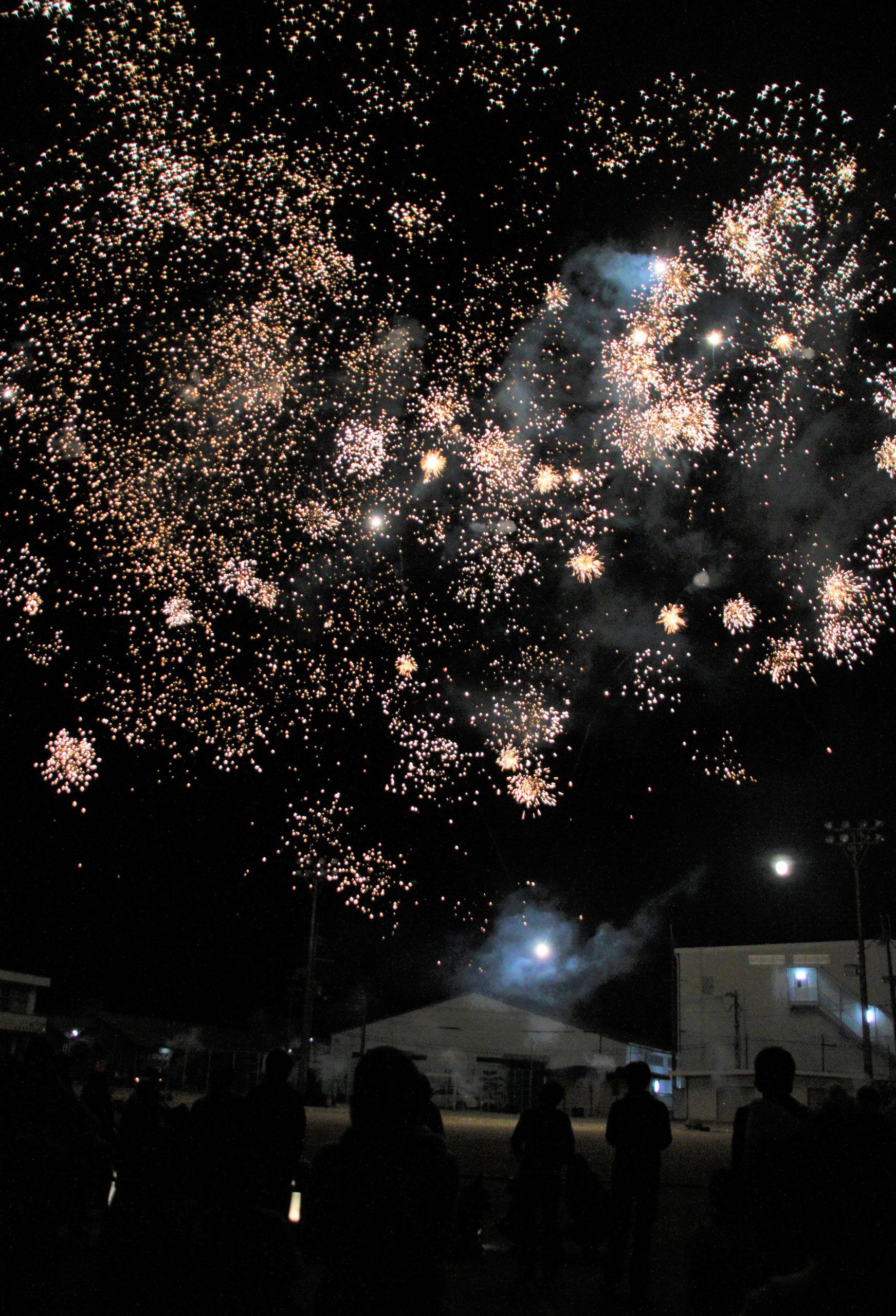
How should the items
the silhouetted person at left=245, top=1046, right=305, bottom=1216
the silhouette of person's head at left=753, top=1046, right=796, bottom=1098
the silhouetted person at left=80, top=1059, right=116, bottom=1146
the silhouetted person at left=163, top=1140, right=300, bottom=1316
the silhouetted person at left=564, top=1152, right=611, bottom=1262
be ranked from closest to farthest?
the silhouetted person at left=163, top=1140, right=300, bottom=1316, the silhouette of person's head at left=753, top=1046, right=796, bottom=1098, the silhouetted person at left=245, top=1046, right=305, bottom=1216, the silhouetted person at left=564, top=1152, right=611, bottom=1262, the silhouetted person at left=80, top=1059, right=116, bottom=1146

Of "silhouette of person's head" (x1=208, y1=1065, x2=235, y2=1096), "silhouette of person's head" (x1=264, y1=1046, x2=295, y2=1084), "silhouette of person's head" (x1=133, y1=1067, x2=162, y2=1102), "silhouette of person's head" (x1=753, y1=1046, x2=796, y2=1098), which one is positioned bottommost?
"silhouette of person's head" (x1=133, y1=1067, x2=162, y2=1102)

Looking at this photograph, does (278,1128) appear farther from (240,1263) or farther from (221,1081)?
(240,1263)

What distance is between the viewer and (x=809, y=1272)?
1.97 meters

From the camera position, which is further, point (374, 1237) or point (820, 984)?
point (820, 984)

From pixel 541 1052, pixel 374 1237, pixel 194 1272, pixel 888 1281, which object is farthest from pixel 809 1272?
pixel 541 1052

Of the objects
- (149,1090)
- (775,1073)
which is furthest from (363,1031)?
(775,1073)

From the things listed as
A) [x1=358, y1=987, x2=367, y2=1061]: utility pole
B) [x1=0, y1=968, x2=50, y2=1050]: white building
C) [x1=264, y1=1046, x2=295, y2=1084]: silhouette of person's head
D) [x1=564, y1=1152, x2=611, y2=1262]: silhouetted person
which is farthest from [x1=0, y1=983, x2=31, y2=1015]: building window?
[x1=264, y1=1046, x2=295, y2=1084]: silhouette of person's head

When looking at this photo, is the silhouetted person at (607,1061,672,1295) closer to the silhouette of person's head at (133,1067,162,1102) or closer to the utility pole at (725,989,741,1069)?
the silhouette of person's head at (133,1067,162,1102)

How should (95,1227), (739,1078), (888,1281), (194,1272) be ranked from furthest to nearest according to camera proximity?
1. (739,1078)
2. (95,1227)
3. (194,1272)
4. (888,1281)

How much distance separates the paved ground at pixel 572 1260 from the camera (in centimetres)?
589

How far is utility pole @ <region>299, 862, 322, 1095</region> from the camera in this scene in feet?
82.8

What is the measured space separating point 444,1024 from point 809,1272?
48.9 meters

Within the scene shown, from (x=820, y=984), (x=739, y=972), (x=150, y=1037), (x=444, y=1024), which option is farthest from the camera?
(x=150, y=1037)

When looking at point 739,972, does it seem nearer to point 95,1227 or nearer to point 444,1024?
point 444,1024
